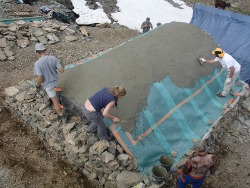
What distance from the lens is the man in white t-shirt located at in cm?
926

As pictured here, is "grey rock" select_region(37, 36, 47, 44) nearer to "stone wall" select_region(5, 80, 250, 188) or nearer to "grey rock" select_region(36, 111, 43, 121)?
"stone wall" select_region(5, 80, 250, 188)

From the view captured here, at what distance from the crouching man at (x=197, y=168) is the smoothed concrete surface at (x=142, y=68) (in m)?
1.75

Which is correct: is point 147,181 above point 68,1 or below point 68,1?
above

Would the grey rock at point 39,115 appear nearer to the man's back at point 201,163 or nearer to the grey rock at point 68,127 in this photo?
the grey rock at point 68,127

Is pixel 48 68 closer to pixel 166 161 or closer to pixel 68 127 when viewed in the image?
A: pixel 68 127

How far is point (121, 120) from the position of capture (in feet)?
23.2

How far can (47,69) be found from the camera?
7.21m

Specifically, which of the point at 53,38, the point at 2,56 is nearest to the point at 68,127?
the point at 2,56

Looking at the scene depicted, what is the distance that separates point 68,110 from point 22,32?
6.62 m

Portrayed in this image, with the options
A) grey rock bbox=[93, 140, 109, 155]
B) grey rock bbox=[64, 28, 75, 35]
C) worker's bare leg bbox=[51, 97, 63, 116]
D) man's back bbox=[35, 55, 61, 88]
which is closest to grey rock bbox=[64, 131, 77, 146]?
grey rock bbox=[93, 140, 109, 155]

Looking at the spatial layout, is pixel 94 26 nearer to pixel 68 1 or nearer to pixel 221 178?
pixel 68 1

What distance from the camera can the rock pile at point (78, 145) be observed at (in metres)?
6.67

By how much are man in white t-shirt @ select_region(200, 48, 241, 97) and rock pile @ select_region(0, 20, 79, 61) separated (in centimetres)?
725

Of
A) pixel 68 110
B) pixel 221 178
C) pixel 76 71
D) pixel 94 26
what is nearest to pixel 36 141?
pixel 68 110
